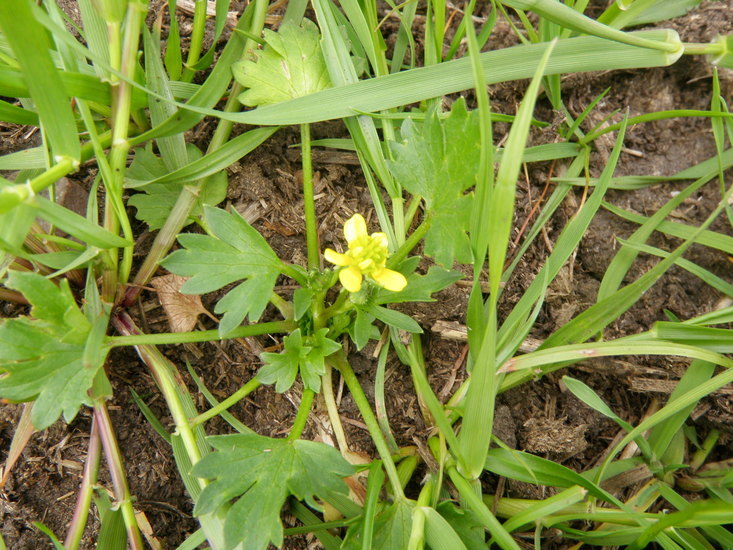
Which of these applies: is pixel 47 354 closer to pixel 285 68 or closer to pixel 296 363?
pixel 296 363

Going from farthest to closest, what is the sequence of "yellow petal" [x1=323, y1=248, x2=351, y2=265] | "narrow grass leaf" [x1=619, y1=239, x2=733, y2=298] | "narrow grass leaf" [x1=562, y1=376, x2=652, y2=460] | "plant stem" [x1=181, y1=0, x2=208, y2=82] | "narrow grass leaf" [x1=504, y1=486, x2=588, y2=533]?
"narrow grass leaf" [x1=619, y1=239, x2=733, y2=298], "plant stem" [x1=181, y1=0, x2=208, y2=82], "narrow grass leaf" [x1=562, y1=376, x2=652, y2=460], "narrow grass leaf" [x1=504, y1=486, x2=588, y2=533], "yellow petal" [x1=323, y1=248, x2=351, y2=265]

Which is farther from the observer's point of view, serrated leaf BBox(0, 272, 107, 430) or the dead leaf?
the dead leaf

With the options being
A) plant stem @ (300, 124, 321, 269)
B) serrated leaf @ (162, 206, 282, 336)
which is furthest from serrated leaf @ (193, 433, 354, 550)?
plant stem @ (300, 124, 321, 269)

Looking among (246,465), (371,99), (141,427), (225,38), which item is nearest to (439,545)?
(246,465)

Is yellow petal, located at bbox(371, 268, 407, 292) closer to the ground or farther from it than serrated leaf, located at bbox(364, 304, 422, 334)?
farther from it

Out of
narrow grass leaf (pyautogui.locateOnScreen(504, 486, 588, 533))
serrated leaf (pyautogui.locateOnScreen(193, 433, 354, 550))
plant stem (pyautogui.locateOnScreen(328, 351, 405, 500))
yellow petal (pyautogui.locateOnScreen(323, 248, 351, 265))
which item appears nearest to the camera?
yellow petal (pyautogui.locateOnScreen(323, 248, 351, 265))

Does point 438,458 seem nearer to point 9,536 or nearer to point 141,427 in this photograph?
point 141,427

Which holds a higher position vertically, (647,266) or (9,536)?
(647,266)

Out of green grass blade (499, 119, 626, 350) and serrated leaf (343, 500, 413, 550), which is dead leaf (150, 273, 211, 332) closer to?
serrated leaf (343, 500, 413, 550)
